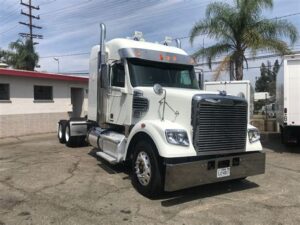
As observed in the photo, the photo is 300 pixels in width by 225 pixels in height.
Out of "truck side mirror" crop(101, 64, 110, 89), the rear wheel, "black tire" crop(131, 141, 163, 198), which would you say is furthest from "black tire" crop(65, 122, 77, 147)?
"black tire" crop(131, 141, 163, 198)

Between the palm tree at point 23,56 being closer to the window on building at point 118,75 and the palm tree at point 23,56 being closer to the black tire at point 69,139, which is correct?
the black tire at point 69,139

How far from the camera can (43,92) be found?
755 inches

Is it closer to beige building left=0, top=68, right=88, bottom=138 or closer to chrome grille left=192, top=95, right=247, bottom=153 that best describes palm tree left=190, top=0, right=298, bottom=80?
beige building left=0, top=68, right=88, bottom=138

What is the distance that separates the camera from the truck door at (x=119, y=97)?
7949 millimetres

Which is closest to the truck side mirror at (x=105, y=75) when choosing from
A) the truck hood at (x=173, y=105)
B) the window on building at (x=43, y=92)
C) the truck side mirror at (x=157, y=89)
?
the truck hood at (x=173, y=105)

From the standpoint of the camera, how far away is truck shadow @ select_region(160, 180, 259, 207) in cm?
629

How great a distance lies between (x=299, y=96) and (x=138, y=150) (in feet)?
23.3

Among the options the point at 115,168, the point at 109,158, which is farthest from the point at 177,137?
the point at 115,168

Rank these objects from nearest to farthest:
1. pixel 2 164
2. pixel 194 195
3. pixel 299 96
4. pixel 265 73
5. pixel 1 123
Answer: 1. pixel 194 195
2. pixel 2 164
3. pixel 299 96
4. pixel 1 123
5. pixel 265 73

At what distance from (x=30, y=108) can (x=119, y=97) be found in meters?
11.3

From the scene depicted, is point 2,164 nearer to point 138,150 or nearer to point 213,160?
point 138,150

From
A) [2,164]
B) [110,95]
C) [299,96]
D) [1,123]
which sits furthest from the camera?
[1,123]

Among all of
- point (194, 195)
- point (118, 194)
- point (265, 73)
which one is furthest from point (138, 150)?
point (265, 73)

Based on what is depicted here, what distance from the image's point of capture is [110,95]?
28.7 ft
